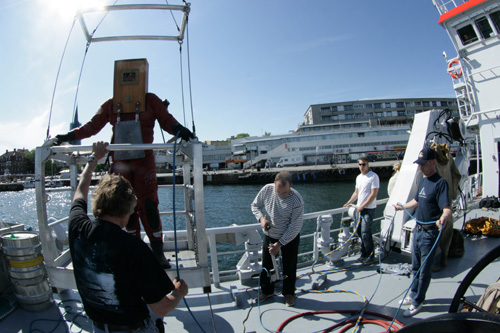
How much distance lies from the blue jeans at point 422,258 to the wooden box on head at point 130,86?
3189mm

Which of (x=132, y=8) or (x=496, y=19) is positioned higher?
(x=496, y=19)

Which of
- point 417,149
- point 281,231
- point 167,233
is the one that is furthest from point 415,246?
point 167,233

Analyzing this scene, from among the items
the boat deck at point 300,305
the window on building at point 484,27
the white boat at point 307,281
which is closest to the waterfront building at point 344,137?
the window on building at point 484,27

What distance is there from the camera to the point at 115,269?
4.58ft

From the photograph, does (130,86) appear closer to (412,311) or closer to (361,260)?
(412,311)

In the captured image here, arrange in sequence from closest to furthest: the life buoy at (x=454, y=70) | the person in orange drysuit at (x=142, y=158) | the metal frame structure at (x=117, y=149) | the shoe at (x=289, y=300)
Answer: the metal frame structure at (x=117, y=149)
the person in orange drysuit at (x=142, y=158)
the shoe at (x=289, y=300)
the life buoy at (x=454, y=70)

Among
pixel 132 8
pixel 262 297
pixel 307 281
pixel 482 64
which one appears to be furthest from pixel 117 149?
pixel 482 64

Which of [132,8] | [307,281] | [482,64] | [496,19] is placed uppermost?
[496,19]

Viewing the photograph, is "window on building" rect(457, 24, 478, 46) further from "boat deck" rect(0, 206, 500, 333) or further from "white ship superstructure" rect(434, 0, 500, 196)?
"boat deck" rect(0, 206, 500, 333)

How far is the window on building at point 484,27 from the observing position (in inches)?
A: 320

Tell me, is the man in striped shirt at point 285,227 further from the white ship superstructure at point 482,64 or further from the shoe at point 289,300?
the white ship superstructure at point 482,64

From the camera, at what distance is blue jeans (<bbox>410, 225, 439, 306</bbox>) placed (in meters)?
2.93

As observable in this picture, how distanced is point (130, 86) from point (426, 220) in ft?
11.0

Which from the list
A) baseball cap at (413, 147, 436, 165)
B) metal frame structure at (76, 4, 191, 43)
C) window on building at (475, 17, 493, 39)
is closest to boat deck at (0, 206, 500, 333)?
baseball cap at (413, 147, 436, 165)
